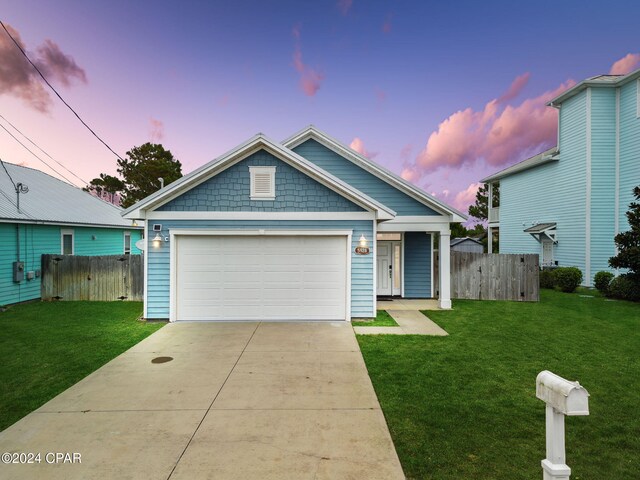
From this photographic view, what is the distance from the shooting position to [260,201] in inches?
371

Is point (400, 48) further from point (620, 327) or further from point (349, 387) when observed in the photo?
point (349, 387)

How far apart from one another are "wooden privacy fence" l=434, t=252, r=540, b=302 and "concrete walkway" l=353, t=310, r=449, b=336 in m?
3.74

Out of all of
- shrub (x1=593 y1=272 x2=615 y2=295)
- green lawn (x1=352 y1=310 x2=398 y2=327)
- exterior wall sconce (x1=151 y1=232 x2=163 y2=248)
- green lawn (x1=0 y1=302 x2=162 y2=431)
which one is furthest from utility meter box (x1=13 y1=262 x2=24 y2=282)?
shrub (x1=593 y1=272 x2=615 y2=295)

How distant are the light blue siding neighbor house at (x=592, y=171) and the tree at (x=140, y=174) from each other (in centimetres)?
3513

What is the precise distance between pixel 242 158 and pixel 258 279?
11.0 ft

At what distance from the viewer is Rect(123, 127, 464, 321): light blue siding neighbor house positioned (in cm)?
934

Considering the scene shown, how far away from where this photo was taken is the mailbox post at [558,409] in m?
2.38

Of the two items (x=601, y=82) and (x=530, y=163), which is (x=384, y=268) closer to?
(x=530, y=163)

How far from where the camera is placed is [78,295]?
1247cm

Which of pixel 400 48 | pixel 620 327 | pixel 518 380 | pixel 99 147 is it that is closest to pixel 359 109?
pixel 400 48

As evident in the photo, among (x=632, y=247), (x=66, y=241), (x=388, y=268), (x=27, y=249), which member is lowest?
(x=388, y=268)

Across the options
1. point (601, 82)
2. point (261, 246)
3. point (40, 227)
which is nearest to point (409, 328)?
point (261, 246)

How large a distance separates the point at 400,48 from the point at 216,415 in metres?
18.9

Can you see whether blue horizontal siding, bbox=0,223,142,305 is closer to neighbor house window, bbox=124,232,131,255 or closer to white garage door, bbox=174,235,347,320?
neighbor house window, bbox=124,232,131,255
